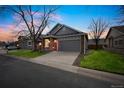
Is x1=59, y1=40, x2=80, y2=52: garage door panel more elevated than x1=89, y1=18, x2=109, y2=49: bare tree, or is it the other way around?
x1=89, y1=18, x2=109, y2=49: bare tree

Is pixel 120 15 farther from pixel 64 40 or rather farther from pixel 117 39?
pixel 64 40

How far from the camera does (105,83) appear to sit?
3520 mm

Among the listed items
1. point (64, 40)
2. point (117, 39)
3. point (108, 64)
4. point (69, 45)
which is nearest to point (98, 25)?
point (117, 39)

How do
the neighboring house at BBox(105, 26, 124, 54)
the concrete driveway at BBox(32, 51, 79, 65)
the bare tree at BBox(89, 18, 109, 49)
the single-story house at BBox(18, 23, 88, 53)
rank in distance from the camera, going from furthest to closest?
the single-story house at BBox(18, 23, 88, 53)
the neighboring house at BBox(105, 26, 124, 54)
the concrete driveway at BBox(32, 51, 79, 65)
the bare tree at BBox(89, 18, 109, 49)

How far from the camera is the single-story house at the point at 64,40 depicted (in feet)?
35.4

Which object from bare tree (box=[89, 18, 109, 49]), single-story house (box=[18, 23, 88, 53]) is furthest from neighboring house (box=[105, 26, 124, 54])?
single-story house (box=[18, 23, 88, 53])

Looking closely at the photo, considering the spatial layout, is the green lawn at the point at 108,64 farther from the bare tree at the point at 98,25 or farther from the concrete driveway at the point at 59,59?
the bare tree at the point at 98,25

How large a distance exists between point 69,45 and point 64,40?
0.93 m

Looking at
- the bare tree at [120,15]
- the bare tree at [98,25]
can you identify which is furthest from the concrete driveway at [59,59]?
the bare tree at [120,15]

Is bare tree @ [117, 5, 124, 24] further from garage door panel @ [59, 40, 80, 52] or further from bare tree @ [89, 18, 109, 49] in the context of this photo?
garage door panel @ [59, 40, 80, 52]

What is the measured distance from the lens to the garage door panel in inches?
428

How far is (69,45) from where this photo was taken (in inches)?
443
